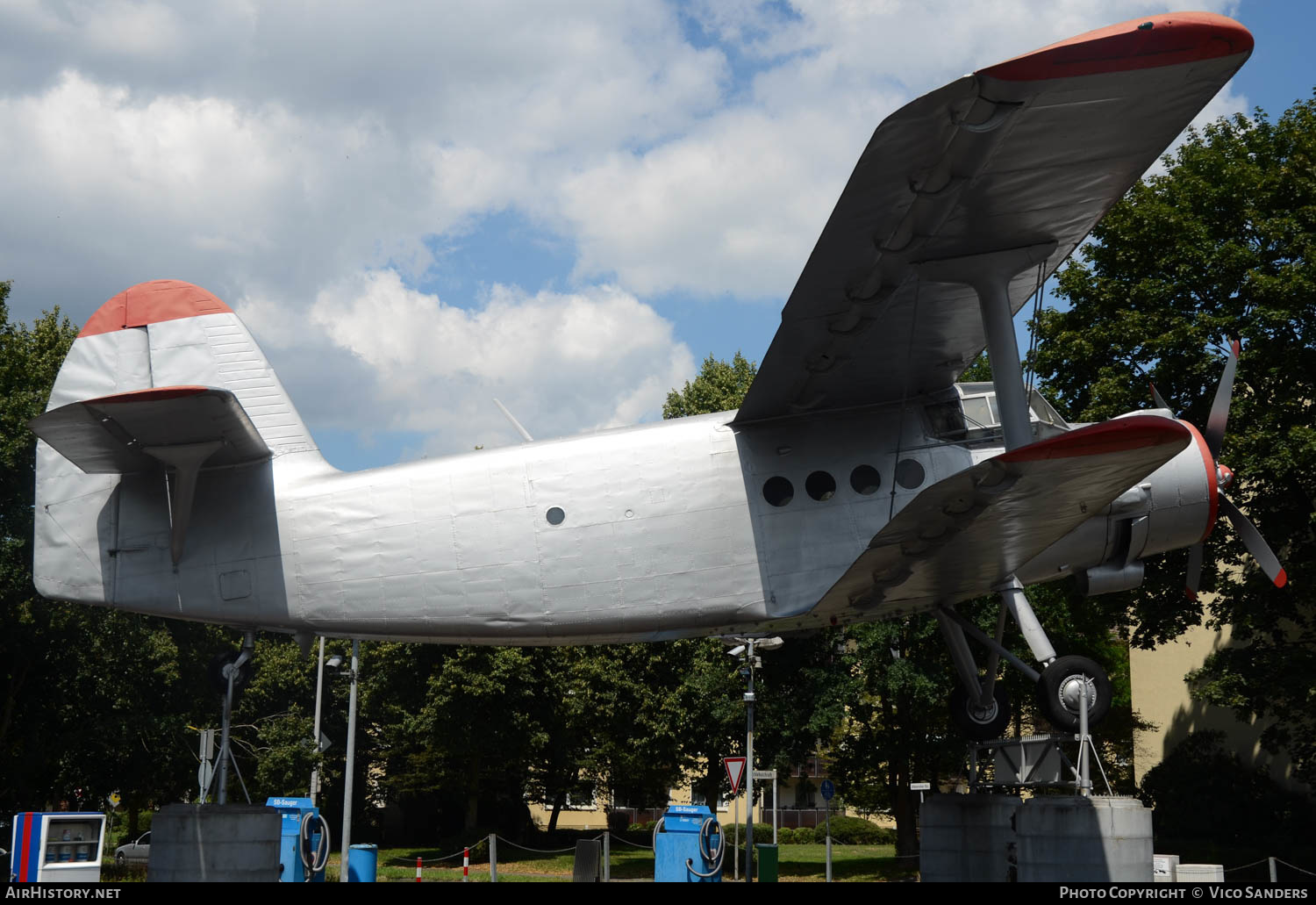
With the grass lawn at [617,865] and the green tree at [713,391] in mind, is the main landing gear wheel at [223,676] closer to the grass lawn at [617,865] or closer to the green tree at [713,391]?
the grass lawn at [617,865]

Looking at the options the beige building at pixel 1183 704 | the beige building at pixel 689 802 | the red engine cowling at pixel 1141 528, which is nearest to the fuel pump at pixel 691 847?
the red engine cowling at pixel 1141 528

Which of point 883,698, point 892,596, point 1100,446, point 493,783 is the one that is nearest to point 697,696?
point 883,698

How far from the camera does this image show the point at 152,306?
14.1m

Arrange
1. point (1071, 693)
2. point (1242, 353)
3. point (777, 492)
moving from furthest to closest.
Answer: point (1242, 353) → point (777, 492) → point (1071, 693)

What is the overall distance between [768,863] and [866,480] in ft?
54.0

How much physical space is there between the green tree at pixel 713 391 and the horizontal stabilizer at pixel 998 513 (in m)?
30.8

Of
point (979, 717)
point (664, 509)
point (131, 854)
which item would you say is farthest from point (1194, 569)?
point (131, 854)

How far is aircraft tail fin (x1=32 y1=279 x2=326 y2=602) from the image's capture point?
11.4 meters

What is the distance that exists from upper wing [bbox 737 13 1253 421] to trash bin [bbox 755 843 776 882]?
1655 cm

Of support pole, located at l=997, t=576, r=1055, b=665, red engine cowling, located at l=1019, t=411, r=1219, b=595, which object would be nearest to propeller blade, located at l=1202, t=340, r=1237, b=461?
red engine cowling, located at l=1019, t=411, r=1219, b=595

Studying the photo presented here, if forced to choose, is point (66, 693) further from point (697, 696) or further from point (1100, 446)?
point (1100, 446)

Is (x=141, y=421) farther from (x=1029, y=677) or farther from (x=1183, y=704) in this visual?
(x=1183, y=704)

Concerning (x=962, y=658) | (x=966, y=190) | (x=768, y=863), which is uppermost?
(x=966, y=190)

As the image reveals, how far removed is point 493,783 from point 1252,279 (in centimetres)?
3789
